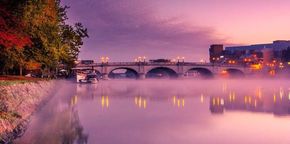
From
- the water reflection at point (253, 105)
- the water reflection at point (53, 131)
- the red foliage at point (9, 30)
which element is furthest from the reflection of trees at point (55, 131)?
the water reflection at point (253, 105)

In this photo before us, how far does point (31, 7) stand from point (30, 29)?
526 cm

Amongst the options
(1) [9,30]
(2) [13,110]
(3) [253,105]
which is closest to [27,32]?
(1) [9,30]

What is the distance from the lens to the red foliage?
26422 millimetres

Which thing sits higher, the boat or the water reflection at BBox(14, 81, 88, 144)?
the boat

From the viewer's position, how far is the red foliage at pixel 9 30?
26422 mm

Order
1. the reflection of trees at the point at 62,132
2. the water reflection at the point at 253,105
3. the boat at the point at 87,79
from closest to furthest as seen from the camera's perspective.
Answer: the reflection of trees at the point at 62,132 → the water reflection at the point at 253,105 → the boat at the point at 87,79

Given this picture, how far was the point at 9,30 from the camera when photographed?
27.2m

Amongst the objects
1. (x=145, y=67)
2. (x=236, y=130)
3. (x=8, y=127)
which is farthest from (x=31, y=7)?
(x=145, y=67)

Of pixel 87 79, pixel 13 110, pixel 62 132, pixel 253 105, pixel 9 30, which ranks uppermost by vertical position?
pixel 9 30

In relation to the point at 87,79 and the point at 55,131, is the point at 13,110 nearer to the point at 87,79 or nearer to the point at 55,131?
the point at 55,131

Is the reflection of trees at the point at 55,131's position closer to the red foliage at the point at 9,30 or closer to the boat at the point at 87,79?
the red foliage at the point at 9,30

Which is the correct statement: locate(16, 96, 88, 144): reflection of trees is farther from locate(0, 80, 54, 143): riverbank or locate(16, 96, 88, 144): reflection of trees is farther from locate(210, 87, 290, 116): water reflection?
locate(210, 87, 290, 116): water reflection

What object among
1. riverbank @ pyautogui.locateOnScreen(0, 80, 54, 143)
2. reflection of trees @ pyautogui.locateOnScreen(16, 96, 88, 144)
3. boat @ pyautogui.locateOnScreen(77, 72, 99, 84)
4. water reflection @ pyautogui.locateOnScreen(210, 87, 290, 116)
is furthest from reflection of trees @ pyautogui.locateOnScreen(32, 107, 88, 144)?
boat @ pyautogui.locateOnScreen(77, 72, 99, 84)

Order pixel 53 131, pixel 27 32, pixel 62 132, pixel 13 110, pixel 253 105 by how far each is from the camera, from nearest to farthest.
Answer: pixel 13 110 < pixel 62 132 < pixel 53 131 < pixel 27 32 < pixel 253 105
